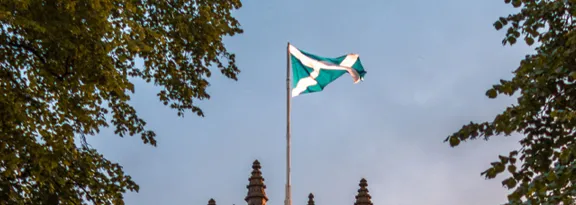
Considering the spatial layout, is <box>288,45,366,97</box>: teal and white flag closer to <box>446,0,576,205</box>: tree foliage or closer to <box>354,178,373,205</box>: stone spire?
<box>446,0,576,205</box>: tree foliage

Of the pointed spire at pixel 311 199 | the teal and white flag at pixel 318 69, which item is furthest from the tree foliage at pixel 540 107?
the pointed spire at pixel 311 199

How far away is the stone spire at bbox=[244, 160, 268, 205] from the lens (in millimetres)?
30084

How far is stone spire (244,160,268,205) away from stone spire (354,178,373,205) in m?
5.69

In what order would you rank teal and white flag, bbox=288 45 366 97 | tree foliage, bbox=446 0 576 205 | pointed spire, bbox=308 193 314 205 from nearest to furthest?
tree foliage, bbox=446 0 576 205, teal and white flag, bbox=288 45 366 97, pointed spire, bbox=308 193 314 205

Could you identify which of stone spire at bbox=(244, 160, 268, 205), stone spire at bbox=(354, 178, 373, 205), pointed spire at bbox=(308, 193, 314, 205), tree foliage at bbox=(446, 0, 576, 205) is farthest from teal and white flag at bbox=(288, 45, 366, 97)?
stone spire at bbox=(354, 178, 373, 205)

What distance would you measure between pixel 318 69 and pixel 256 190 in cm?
1338

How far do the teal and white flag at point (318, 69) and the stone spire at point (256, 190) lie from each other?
512 inches

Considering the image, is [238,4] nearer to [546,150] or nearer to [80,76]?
[80,76]

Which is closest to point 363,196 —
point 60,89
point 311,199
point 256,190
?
point 311,199

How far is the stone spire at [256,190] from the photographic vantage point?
3008cm

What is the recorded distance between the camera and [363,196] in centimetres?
→ 3428

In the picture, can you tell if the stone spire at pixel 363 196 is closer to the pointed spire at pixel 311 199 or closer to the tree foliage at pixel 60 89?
the pointed spire at pixel 311 199

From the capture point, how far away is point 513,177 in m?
8.57

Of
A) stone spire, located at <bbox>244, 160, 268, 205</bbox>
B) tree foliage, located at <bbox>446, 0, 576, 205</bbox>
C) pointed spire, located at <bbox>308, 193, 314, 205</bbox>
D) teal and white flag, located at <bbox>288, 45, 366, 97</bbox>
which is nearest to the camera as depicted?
tree foliage, located at <bbox>446, 0, 576, 205</bbox>
